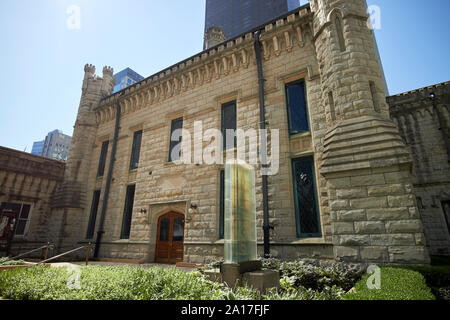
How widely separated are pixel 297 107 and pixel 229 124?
3297 millimetres

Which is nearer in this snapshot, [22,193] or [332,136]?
[332,136]

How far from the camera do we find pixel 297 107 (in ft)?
33.9

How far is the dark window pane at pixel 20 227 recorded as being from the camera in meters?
14.2

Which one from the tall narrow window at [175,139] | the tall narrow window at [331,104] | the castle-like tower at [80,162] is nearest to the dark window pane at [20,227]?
the castle-like tower at [80,162]

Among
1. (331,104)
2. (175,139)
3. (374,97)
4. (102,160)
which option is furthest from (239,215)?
(102,160)

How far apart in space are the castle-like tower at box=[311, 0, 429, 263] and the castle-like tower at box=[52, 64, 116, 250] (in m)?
14.9

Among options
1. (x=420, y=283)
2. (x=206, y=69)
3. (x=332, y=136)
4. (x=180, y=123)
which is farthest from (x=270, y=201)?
(x=206, y=69)

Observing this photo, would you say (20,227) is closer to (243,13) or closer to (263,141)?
(263,141)

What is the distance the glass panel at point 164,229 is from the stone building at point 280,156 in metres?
0.05

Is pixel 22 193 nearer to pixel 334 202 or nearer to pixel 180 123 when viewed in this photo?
pixel 180 123

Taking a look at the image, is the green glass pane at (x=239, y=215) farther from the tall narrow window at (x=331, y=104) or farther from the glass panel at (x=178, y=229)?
the glass panel at (x=178, y=229)
